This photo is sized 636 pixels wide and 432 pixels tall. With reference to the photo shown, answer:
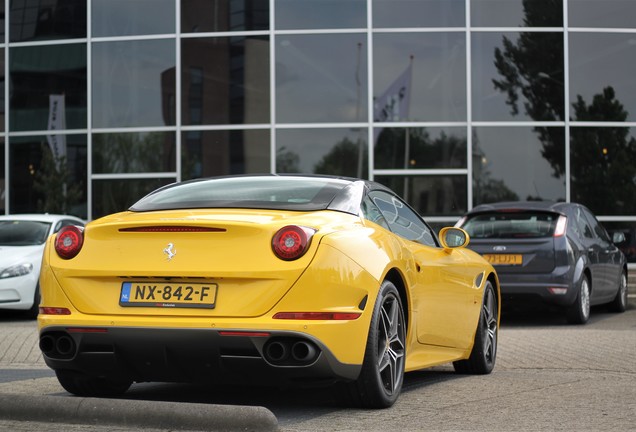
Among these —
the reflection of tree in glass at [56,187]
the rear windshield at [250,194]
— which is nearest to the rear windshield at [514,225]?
the rear windshield at [250,194]

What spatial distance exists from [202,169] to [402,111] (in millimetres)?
3769

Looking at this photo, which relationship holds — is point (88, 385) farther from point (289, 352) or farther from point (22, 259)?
point (22, 259)

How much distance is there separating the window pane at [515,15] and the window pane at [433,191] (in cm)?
294

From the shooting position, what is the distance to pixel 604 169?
21.1 metres

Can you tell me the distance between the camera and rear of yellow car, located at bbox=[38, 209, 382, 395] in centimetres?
578

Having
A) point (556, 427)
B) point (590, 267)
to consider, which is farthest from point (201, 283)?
point (590, 267)

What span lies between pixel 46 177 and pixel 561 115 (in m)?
9.56

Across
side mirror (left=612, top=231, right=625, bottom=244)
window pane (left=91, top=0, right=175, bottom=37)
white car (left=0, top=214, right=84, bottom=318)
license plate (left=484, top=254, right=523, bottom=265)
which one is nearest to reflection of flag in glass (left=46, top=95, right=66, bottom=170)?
window pane (left=91, top=0, right=175, bottom=37)

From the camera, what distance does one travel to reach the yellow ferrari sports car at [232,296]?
19.0 ft

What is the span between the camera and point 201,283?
589 cm

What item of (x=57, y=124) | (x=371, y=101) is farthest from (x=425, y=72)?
(x=57, y=124)

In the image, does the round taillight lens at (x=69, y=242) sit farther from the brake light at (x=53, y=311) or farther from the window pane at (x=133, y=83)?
the window pane at (x=133, y=83)

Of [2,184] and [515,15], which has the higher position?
[515,15]

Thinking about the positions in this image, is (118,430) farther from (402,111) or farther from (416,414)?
(402,111)
